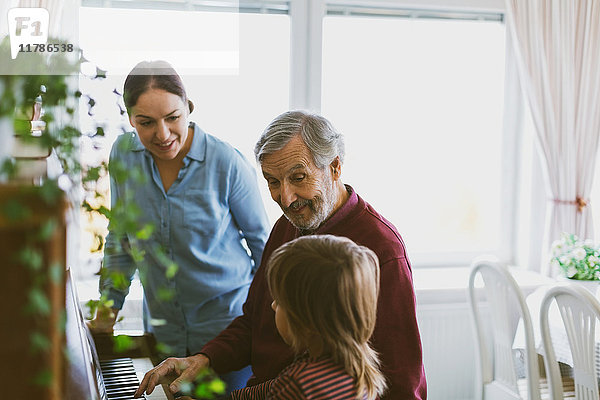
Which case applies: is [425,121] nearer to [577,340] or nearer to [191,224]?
[577,340]

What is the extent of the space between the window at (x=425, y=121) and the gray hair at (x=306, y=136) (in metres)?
1.79

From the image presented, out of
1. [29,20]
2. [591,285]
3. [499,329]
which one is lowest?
[499,329]

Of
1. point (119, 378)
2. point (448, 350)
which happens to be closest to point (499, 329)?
point (448, 350)

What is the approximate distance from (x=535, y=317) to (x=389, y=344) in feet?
5.85

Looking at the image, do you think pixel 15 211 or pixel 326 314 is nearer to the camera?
pixel 15 211

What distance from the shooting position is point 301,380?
4.00 ft

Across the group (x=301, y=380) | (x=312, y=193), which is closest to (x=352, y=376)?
(x=301, y=380)

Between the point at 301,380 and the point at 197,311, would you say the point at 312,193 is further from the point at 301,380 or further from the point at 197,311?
the point at 197,311

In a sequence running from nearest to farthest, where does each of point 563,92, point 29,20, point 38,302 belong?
point 38,302 → point 29,20 → point 563,92

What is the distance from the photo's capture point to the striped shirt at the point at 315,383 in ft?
4.00

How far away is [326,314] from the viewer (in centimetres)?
125

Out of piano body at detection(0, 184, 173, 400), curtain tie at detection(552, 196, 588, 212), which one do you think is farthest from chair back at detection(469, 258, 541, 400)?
piano body at detection(0, 184, 173, 400)

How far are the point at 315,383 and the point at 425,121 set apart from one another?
2.59m

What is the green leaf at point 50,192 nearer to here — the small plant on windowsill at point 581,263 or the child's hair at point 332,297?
the child's hair at point 332,297
